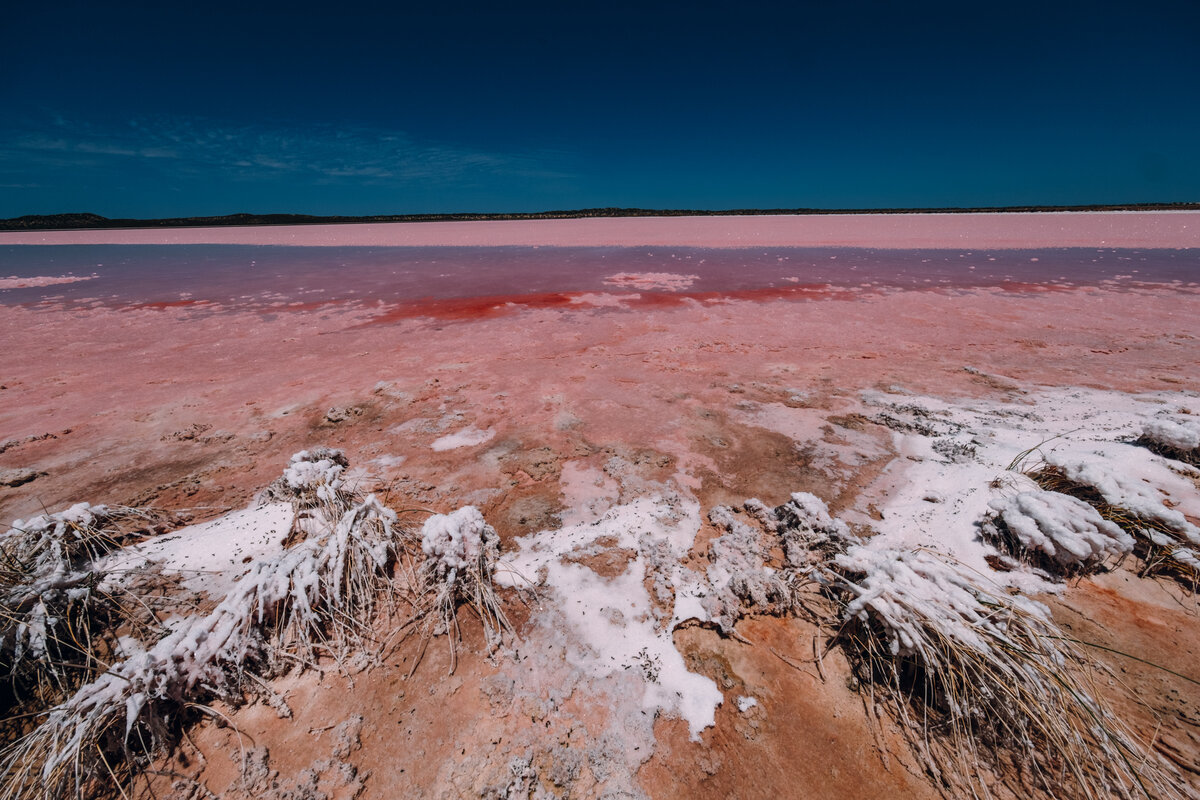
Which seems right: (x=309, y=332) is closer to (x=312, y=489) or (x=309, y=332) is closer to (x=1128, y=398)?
(x=312, y=489)

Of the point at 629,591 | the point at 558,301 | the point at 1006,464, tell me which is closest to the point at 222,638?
the point at 629,591

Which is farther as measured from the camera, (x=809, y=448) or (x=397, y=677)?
(x=809, y=448)

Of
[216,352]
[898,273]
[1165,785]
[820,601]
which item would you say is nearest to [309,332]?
[216,352]

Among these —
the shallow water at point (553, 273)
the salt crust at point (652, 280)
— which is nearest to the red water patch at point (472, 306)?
the shallow water at point (553, 273)

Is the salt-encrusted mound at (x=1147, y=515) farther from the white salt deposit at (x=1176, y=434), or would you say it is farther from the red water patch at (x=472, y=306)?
the red water patch at (x=472, y=306)

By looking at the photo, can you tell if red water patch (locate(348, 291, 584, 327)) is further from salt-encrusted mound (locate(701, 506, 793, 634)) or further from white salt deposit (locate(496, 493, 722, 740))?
salt-encrusted mound (locate(701, 506, 793, 634))
